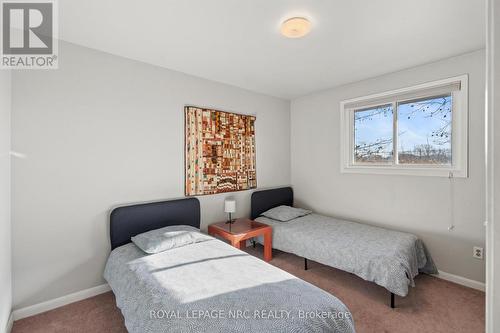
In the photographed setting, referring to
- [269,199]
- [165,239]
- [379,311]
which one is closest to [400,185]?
[379,311]

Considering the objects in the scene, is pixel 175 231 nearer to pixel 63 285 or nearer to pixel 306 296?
pixel 63 285

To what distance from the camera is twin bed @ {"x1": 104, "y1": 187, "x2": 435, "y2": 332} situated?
1344 mm

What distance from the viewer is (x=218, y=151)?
3281 mm

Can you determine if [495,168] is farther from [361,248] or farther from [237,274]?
[361,248]

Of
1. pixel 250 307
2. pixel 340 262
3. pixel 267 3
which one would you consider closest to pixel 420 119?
pixel 340 262

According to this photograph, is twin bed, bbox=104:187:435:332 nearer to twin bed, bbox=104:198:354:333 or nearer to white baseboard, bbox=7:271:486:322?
twin bed, bbox=104:198:354:333

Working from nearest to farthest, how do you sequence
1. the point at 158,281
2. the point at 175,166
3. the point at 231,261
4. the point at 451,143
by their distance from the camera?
the point at 158,281 → the point at 231,261 → the point at 451,143 → the point at 175,166

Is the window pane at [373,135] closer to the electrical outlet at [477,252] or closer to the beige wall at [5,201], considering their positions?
the electrical outlet at [477,252]

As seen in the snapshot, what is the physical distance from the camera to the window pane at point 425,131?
2.71 metres

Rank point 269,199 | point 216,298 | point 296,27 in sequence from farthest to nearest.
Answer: point 269,199 → point 296,27 → point 216,298

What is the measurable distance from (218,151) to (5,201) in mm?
2124

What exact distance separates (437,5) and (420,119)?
1.51 m

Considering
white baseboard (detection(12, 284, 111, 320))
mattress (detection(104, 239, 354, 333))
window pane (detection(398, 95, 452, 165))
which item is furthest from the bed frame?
white baseboard (detection(12, 284, 111, 320))

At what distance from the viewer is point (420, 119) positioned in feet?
9.53
